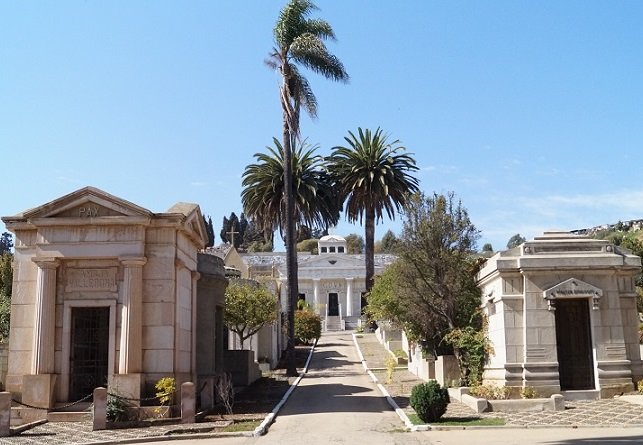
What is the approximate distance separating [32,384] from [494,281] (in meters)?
12.9

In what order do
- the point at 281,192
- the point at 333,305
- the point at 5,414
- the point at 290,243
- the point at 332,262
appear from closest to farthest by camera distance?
the point at 5,414 < the point at 290,243 < the point at 281,192 < the point at 333,305 < the point at 332,262

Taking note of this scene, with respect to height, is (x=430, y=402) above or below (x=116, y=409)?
above

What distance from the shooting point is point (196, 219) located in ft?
67.7

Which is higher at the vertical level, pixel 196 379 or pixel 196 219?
pixel 196 219

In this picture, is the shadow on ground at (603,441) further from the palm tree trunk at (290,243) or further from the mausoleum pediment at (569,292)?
the palm tree trunk at (290,243)

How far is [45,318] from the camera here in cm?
1766

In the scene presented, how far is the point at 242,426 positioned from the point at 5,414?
5417 millimetres

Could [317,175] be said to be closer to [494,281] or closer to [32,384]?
[494,281]

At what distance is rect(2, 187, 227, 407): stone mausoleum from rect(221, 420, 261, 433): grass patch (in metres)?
2.51

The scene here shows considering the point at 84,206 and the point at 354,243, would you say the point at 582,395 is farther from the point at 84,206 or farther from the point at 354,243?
the point at 354,243

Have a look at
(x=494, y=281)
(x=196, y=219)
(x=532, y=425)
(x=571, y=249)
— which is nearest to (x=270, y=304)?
(x=196, y=219)

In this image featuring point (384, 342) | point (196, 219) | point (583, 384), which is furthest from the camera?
point (384, 342)

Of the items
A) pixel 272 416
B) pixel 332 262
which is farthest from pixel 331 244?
pixel 272 416

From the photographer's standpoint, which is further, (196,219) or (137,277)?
(196,219)
